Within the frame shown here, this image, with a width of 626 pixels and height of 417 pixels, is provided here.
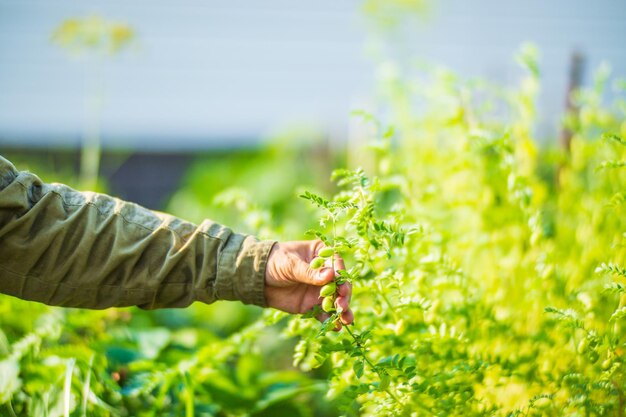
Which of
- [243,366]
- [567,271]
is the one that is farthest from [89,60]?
[567,271]

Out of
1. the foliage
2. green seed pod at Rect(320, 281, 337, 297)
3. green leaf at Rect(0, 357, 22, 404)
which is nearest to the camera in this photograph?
green seed pod at Rect(320, 281, 337, 297)

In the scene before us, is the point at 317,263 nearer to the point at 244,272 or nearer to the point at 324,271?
the point at 324,271

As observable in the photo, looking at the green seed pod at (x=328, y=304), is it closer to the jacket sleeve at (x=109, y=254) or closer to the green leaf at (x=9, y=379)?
the jacket sleeve at (x=109, y=254)

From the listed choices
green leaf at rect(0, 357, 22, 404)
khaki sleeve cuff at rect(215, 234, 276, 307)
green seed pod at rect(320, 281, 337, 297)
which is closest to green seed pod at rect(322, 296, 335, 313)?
green seed pod at rect(320, 281, 337, 297)

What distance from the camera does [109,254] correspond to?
3.38 ft

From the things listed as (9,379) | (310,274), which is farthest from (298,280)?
(9,379)

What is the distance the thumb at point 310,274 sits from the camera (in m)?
0.96

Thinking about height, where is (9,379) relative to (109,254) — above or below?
below

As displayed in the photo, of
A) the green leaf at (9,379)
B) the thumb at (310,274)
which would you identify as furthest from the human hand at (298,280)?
the green leaf at (9,379)

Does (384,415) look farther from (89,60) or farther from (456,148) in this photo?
(89,60)

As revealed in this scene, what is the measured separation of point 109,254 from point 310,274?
330 mm

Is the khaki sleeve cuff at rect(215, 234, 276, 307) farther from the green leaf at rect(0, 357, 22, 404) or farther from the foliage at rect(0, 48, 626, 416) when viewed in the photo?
the green leaf at rect(0, 357, 22, 404)

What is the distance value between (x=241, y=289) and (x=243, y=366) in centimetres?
74

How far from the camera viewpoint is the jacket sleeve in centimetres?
100
